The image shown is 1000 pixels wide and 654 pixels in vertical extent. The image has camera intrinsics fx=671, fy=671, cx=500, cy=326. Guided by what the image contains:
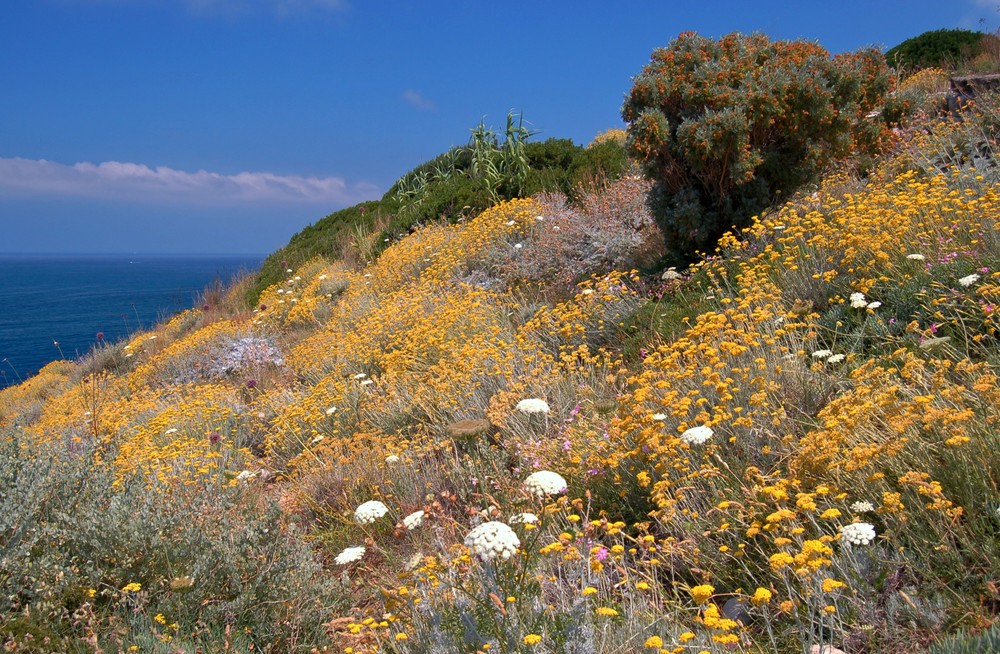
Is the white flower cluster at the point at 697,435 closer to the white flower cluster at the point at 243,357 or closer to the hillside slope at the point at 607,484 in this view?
the hillside slope at the point at 607,484

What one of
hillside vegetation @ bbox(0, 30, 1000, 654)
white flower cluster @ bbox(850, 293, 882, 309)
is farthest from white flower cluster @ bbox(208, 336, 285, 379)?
white flower cluster @ bbox(850, 293, 882, 309)

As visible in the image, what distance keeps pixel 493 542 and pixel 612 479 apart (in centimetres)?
127

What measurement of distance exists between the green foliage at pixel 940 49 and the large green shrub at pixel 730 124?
30.7 ft

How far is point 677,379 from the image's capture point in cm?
346

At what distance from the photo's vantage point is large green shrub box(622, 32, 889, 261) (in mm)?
6164

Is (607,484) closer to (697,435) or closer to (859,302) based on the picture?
(697,435)

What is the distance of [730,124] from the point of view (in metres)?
5.96

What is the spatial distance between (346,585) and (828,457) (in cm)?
211

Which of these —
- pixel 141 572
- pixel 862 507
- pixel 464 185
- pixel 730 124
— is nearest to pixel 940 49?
pixel 464 185

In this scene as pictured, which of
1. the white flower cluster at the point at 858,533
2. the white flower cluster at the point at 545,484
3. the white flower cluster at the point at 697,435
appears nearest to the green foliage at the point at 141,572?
the white flower cluster at the point at 545,484

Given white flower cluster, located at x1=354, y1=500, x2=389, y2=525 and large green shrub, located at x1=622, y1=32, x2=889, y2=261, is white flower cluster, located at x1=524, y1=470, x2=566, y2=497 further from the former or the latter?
large green shrub, located at x1=622, y1=32, x2=889, y2=261

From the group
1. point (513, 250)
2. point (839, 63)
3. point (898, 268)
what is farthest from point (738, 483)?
point (513, 250)

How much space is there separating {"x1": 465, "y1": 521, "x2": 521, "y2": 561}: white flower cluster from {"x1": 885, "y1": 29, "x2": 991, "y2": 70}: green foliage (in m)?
15.5

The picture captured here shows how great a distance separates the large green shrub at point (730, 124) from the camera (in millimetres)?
6164
